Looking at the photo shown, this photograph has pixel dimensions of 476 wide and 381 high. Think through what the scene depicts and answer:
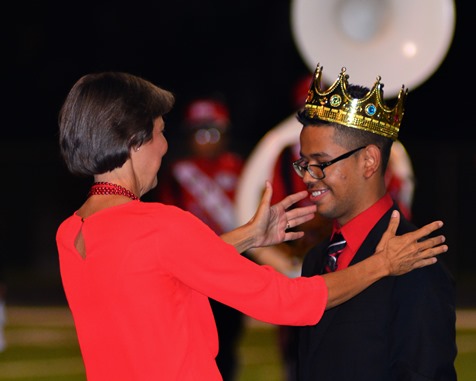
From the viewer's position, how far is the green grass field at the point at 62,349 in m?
9.34

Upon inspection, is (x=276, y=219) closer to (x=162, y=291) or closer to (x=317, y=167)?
(x=317, y=167)

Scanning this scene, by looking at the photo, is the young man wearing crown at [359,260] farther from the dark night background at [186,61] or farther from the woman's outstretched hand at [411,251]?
the dark night background at [186,61]

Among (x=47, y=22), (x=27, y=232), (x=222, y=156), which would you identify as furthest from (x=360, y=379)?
(x=47, y=22)

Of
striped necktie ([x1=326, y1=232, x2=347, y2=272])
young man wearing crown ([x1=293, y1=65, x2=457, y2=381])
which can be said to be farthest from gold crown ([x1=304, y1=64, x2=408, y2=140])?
→ striped necktie ([x1=326, y1=232, x2=347, y2=272])

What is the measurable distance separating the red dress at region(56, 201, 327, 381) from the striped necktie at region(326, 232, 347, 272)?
16.3 inches

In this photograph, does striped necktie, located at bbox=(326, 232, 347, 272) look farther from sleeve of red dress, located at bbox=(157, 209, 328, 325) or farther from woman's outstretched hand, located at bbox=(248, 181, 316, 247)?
sleeve of red dress, located at bbox=(157, 209, 328, 325)

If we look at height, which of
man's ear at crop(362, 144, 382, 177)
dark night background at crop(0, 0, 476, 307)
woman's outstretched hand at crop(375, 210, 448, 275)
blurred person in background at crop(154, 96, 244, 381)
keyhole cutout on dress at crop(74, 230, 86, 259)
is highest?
man's ear at crop(362, 144, 382, 177)

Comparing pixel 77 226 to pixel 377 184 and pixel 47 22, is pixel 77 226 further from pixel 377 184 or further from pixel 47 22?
pixel 47 22

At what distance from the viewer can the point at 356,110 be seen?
371 centimetres

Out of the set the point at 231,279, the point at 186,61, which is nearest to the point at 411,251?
the point at 231,279

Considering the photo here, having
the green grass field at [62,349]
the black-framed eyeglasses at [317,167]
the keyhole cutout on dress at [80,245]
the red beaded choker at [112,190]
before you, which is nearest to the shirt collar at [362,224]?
the black-framed eyeglasses at [317,167]

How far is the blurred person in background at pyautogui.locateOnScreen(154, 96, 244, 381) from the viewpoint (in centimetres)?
725

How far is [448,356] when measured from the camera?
10.8 feet

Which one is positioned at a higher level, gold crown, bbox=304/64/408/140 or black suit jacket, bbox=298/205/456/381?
gold crown, bbox=304/64/408/140
